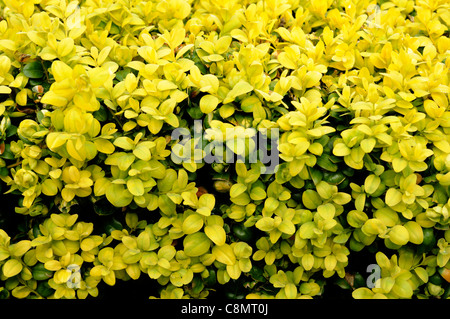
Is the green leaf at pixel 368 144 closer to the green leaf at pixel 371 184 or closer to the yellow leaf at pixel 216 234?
the green leaf at pixel 371 184

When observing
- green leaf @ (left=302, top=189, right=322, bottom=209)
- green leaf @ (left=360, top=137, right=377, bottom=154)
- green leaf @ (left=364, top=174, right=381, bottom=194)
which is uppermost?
green leaf @ (left=360, top=137, right=377, bottom=154)

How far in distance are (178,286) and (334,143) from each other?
925mm

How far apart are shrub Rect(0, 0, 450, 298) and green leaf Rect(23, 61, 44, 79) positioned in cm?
1

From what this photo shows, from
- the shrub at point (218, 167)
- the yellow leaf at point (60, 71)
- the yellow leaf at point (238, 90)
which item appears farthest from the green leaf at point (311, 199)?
the yellow leaf at point (60, 71)

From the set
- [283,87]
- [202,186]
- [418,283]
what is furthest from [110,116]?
[418,283]

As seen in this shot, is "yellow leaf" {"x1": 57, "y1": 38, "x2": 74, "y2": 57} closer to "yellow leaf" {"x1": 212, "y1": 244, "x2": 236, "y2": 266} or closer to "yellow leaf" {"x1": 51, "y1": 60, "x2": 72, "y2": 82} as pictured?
"yellow leaf" {"x1": 51, "y1": 60, "x2": 72, "y2": 82}

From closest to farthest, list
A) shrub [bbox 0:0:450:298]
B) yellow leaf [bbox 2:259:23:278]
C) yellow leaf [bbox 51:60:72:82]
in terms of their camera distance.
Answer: yellow leaf [bbox 51:60:72:82] → shrub [bbox 0:0:450:298] → yellow leaf [bbox 2:259:23:278]

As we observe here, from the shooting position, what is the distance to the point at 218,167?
6.51 feet

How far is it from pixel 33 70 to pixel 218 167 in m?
0.97

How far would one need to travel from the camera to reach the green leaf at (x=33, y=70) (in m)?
2.11

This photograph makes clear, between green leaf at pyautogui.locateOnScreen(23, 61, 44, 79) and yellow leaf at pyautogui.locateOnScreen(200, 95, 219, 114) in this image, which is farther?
green leaf at pyautogui.locateOnScreen(23, 61, 44, 79)

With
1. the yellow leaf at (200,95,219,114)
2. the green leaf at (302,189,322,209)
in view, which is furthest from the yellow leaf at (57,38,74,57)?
the green leaf at (302,189,322,209)

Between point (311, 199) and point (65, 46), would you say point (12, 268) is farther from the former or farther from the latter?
point (311, 199)

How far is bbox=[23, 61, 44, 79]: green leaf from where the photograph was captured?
6.93 ft
